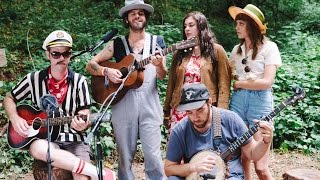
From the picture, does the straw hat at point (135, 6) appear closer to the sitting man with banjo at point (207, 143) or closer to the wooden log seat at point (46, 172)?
the sitting man with banjo at point (207, 143)

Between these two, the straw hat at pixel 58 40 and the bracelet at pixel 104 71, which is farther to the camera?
the bracelet at pixel 104 71

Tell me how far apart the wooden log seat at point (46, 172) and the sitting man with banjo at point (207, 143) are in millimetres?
906

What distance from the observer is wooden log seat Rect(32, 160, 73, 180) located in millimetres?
3639

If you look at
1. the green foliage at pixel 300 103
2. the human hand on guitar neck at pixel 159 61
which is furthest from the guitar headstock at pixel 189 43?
the green foliage at pixel 300 103

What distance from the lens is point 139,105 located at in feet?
13.0

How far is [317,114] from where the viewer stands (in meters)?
6.46

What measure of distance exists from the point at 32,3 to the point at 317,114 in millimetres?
7950

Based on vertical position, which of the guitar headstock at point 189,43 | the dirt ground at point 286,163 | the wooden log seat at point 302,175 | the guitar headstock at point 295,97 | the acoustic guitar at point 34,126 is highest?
the guitar headstock at point 189,43

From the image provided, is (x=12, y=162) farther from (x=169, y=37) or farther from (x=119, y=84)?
(x=169, y=37)

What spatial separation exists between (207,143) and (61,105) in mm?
1294

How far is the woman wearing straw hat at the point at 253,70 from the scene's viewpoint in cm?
376

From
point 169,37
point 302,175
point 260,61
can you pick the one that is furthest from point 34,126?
point 169,37

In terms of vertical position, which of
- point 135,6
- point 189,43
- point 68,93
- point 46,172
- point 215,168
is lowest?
point 46,172

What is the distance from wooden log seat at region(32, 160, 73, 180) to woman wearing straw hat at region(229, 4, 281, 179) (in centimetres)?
142
